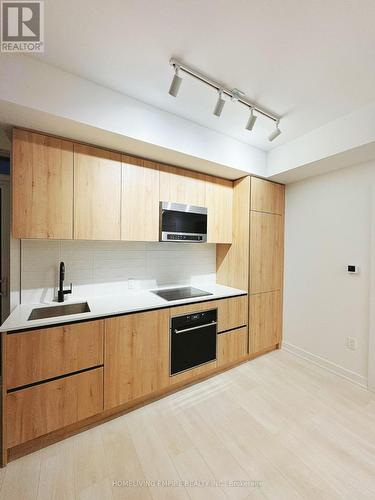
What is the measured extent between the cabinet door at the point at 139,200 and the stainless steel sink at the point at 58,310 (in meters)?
0.74

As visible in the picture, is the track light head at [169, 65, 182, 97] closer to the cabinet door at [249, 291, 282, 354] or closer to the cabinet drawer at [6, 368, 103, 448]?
the cabinet drawer at [6, 368, 103, 448]

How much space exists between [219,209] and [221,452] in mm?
2254

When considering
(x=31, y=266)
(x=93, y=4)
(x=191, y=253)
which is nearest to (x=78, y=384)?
(x=31, y=266)

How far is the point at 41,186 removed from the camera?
1683 mm

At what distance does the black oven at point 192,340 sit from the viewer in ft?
6.86

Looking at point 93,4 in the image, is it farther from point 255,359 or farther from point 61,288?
point 255,359

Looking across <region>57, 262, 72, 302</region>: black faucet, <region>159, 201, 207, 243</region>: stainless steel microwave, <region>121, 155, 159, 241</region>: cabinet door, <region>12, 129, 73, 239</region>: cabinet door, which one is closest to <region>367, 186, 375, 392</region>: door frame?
<region>159, 201, 207, 243</region>: stainless steel microwave

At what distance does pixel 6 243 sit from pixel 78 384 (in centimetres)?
164

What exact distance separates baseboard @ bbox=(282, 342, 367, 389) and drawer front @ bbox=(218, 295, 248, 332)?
2.86ft

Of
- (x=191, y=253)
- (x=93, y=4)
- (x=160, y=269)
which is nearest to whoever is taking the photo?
(x=93, y=4)

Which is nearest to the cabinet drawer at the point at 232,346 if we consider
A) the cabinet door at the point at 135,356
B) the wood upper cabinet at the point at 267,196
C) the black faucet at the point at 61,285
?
the cabinet door at the point at 135,356

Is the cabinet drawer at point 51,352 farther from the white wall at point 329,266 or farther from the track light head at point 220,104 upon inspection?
the white wall at point 329,266

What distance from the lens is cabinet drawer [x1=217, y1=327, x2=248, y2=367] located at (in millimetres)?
2425

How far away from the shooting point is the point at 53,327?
1.55 meters
